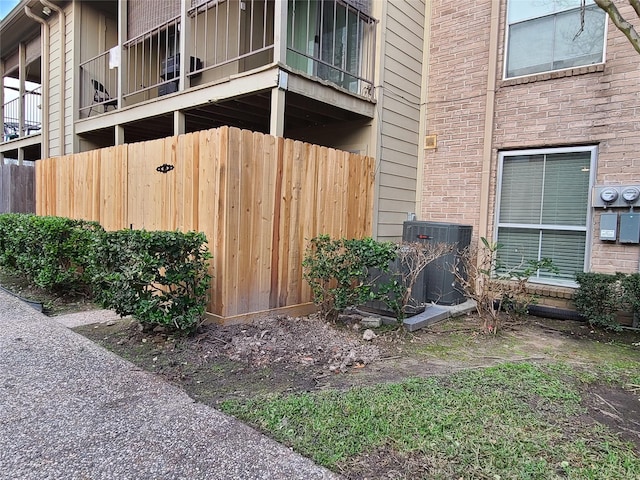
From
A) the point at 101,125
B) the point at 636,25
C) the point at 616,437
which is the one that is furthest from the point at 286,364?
the point at 101,125

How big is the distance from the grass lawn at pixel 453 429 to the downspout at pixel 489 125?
3496 mm

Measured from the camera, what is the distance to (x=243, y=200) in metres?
4.56

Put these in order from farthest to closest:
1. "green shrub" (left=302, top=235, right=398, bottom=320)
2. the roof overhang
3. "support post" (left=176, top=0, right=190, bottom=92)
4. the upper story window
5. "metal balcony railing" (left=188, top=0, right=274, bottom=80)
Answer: the roof overhang < "metal balcony railing" (left=188, top=0, right=274, bottom=80) < "support post" (left=176, top=0, right=190, bottom=92) < the upper story window < "green shrub" (left=302, top=235, right=398, bottom=320)

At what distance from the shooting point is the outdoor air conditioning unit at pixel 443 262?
605 cm

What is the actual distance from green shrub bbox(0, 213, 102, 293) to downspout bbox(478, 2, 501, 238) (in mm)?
5616

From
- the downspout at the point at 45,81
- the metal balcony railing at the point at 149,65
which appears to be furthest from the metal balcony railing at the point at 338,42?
the downspout at the point at 45,81

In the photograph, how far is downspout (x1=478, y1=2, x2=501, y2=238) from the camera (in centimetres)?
648

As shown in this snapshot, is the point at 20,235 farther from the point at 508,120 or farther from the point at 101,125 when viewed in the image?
the point at 508,120

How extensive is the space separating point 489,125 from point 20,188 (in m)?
10.2

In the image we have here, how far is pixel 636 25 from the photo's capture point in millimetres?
5414

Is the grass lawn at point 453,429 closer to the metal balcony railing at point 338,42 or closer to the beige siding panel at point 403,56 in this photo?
the metal balcony railing at point 338,42

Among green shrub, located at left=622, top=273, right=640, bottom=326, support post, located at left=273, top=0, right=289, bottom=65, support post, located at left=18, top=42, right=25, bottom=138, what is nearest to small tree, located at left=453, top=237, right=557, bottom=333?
green shrub, located at left=622, top=273, right=640, bottom=326

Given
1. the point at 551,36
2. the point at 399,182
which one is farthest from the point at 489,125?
the point at 399,182

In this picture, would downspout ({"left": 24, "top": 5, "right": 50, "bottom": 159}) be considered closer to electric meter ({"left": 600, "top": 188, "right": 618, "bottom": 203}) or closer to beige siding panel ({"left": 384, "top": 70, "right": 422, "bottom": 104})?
beige siding panel ({"left": 384, "top": 70, "right": 422, "bottom": 104})
